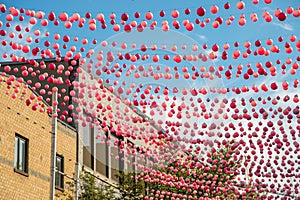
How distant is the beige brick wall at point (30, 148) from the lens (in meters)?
24.0

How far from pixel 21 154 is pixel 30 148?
0.69 m

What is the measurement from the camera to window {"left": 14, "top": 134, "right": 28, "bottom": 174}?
82.3 feet

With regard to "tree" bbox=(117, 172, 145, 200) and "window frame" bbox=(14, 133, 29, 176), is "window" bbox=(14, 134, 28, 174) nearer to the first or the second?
"window frame" bbox=(14, 133, 29, 176)

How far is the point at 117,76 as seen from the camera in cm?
1584

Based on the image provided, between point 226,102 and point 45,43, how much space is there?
512 centimetres

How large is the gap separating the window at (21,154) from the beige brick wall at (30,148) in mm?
186

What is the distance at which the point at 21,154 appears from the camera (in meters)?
25.5

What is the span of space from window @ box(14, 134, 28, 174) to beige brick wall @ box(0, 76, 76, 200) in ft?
0.61

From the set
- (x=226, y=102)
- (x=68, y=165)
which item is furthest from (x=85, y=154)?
(x=226, y=102)

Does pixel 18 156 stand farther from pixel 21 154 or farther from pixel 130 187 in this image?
pixel 130 187

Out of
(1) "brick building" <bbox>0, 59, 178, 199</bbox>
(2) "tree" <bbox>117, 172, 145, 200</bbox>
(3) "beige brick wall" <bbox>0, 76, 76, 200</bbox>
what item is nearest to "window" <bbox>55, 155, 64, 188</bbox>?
(1) "brick building" <bbox>0, 59, 178, 199</bbox>

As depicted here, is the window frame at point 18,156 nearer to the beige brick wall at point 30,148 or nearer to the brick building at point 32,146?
the brick building at point 32,146

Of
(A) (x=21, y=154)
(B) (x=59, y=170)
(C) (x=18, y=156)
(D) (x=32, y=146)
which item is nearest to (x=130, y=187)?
(B) (x=59, y=170)

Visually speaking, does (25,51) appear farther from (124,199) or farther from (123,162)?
(123,162)
